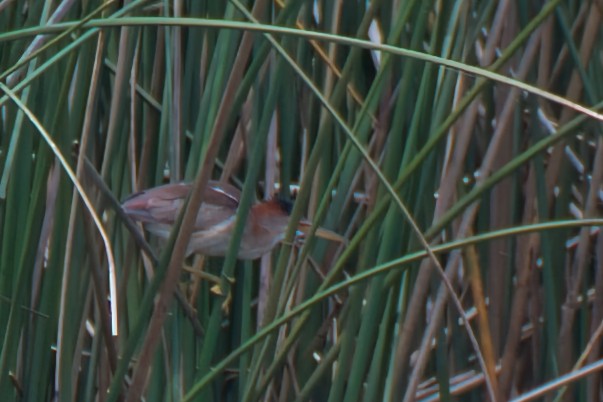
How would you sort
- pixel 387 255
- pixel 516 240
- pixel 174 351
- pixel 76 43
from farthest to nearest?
pixel 516 240, pixel 174 351, pixel 387 255, pixel 76 43

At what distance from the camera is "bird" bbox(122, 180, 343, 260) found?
156cm

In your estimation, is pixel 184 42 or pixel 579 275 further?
pixel 184 42

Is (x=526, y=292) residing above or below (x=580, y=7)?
below

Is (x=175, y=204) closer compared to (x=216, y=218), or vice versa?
(x=175, y=204)

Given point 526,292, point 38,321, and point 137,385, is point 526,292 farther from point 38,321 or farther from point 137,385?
point 38,321

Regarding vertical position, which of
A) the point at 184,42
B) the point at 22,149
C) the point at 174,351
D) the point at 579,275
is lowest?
the point at 174,351

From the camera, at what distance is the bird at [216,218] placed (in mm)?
1559

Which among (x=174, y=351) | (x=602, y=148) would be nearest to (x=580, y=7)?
(x=602, y=148)

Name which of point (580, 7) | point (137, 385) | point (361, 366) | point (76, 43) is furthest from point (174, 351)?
point (580, 7)

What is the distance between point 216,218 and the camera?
1.82 m

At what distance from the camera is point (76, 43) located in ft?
3.22

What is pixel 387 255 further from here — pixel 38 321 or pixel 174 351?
pixel 38 321

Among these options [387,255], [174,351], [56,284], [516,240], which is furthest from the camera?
[516,240]

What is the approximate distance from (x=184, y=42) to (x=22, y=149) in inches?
14.6
